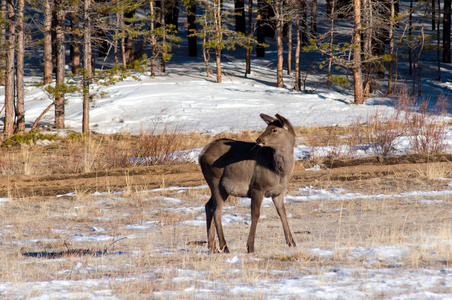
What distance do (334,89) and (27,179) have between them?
26.0 metres

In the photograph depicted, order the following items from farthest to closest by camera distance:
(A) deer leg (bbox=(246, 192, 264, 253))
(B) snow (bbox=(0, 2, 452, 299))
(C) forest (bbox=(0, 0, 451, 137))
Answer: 1. (C) forest (bbox=(0, 0, 451, 137))
2. (A) deer leg (bbox=(246, 192, 264, 253))
3. (B) snow (bbox=(0, 2, 452, 299))

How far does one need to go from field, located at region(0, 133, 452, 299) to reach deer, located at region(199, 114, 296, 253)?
472 mm

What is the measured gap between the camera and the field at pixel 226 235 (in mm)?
4559

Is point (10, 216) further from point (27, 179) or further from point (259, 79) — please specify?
point (259, 79)

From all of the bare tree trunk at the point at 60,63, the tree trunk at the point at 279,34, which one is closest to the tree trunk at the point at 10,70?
the bare tree trunk at the point at 60,63

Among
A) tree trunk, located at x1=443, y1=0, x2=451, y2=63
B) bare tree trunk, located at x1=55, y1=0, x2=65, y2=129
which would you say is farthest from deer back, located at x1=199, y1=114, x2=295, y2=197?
tree trunk, located at x1=443, y1=0, x2=451, y2=63

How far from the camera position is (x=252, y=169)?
6363 mm

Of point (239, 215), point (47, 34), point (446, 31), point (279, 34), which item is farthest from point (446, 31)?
point (239, 215)

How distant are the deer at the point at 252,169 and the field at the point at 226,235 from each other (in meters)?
0.47

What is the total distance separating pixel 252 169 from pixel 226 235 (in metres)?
1.93

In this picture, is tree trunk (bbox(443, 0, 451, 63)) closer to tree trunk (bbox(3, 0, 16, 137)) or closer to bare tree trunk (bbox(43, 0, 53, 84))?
A: bare tree trunk (bbox(43, 0, 53, 84))

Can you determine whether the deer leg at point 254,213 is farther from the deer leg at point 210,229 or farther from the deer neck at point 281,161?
the deer leg at point 210,229

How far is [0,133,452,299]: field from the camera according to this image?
4559 mm

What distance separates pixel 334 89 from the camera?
117 ft
